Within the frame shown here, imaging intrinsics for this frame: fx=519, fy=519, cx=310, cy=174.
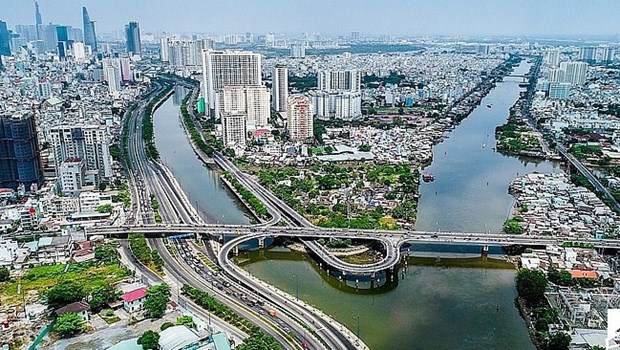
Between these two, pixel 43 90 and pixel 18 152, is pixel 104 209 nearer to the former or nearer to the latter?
pixel 18 152

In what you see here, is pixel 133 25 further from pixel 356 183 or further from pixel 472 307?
pixel 472 307

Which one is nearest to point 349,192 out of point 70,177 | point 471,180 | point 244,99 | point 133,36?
point 471,180

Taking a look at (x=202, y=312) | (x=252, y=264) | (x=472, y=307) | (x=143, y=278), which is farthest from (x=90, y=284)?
(x=472, y=307)

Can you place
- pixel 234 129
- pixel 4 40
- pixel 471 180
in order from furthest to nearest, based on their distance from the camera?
pixel 4 40, pixel 234 129, pixel 471 180

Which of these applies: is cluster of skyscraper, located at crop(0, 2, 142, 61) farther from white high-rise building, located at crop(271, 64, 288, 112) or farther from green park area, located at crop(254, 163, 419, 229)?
green park area, located at crop(254, 163, 419, 229)

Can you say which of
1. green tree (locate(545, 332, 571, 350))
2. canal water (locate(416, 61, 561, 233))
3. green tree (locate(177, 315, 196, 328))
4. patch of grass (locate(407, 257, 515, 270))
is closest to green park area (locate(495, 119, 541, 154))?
canal water (locate(416, 61, 561, 233))

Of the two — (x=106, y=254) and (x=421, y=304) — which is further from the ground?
(x=106, y=254)

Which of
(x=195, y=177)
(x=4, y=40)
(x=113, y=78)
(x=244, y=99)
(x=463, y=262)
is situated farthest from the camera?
(x=4, y=40)
